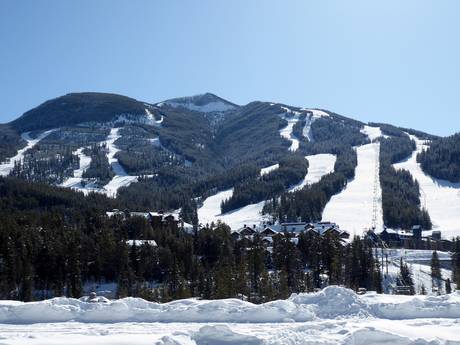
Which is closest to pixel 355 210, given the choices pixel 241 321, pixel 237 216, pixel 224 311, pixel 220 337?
pixel 237 216

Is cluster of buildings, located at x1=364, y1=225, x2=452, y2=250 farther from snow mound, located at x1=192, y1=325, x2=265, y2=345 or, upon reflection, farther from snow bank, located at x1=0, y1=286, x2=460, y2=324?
snow mound, located at x1=192, y1=325, x2=265, y2=345

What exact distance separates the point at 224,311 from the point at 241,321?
101cm

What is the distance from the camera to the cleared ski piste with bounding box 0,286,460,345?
19328 mm

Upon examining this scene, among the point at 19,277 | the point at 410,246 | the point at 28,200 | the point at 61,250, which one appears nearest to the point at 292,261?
the point at 61,250

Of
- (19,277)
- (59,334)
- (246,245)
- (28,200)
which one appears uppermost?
(28,200)

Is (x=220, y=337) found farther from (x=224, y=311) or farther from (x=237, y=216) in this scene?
(x=237, y=216)

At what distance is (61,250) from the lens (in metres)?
60.8

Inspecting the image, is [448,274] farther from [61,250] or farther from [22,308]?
[22,308]

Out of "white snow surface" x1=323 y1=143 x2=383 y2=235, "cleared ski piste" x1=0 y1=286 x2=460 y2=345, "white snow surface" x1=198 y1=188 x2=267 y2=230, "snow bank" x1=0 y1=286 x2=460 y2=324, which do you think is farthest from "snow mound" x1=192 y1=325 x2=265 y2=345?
"white snow surface" x1=198 y1=188 x2=267 y2=230

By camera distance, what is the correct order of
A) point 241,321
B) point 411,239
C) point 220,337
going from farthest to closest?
point 411,239 < point 241,321 < point 220,337

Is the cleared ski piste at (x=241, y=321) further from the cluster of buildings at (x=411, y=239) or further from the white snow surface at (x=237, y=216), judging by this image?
the white snow surface at (x=237, y=216)

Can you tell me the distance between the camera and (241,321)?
23.2 meters

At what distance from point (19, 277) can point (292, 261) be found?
31035 mm

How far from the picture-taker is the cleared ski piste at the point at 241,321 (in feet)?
63.4
